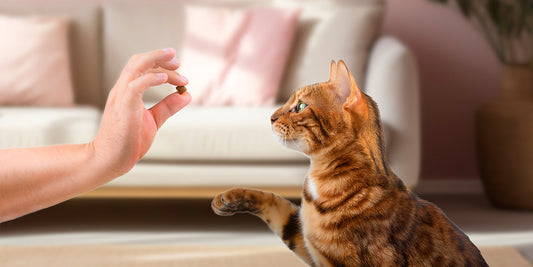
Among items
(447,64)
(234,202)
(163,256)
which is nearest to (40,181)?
(234,202)

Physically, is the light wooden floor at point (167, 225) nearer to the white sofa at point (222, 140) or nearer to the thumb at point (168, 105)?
the white sofa at point (222, 140)

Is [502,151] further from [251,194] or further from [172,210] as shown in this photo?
[251,194]

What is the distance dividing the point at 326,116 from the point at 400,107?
5.09 ft

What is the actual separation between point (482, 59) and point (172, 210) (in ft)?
6.08

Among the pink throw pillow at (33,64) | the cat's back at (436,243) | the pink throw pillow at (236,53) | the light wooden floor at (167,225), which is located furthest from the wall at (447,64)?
the cat's back at (436,243)

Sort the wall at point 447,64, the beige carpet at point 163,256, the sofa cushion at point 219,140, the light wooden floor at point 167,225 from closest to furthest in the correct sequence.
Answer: the beige carpet at point 163,256 < the sofa cushion at point 219,140 < the light wooden floor at point 167,225 < the wall at point 447,64

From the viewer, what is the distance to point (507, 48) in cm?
315

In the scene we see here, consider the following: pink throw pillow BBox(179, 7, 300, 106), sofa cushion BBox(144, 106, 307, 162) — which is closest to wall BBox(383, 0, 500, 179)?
pink throw pillow BBox(179, 7, 300, 106)

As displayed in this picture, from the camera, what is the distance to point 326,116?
1.83ft

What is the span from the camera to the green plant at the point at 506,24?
2.77 m

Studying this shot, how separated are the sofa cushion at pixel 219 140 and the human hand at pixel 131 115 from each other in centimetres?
139

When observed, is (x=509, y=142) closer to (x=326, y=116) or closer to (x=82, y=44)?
(x=82, y=44)

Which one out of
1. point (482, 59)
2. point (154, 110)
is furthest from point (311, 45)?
point (154, 110)

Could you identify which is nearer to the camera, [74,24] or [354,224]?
[354,224]
